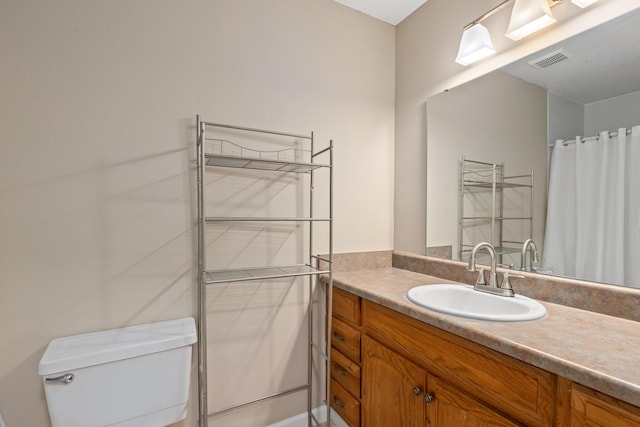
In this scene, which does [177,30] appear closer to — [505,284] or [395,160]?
[395,160]

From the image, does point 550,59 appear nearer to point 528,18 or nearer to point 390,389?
point 528,18

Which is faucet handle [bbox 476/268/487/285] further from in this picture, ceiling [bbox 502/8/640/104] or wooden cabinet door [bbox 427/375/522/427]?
ceiling [bbox 502/8/640/104]

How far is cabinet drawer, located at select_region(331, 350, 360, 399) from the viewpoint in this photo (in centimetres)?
148

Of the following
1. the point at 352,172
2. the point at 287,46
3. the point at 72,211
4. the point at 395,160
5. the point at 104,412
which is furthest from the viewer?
the point at 395,160

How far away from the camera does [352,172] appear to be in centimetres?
187

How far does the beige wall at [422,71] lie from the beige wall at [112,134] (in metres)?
0.64

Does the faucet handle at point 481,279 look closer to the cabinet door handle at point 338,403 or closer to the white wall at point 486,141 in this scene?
the white wall at point 486,141

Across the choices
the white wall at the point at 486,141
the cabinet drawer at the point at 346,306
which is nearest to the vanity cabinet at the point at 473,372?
the cabinet drawer at the point at 346,306

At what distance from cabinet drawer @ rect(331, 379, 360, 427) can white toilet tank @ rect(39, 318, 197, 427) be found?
0.78 m

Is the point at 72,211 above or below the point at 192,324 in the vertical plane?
above

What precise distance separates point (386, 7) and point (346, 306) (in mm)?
1799

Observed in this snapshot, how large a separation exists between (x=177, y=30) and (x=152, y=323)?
136 centimetres

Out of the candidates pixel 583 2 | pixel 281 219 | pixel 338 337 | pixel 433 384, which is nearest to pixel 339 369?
pixel 338 337

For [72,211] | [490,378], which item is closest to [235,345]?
[72,211]
